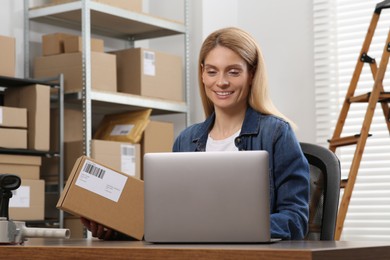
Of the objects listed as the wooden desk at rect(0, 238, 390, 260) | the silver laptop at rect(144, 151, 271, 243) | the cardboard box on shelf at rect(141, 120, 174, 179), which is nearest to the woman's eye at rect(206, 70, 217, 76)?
the silver laptop at rect(144, 151, 271, 243)

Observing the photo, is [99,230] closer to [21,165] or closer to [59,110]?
[21,165]

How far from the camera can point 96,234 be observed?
69.9 inches

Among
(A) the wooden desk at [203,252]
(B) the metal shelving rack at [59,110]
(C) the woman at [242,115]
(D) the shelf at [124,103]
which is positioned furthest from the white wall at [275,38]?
(A) the wooden desk at [203,252]

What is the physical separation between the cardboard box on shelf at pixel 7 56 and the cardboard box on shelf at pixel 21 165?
38 cm

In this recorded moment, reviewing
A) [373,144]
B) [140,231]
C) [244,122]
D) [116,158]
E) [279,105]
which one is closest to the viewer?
[140,231]

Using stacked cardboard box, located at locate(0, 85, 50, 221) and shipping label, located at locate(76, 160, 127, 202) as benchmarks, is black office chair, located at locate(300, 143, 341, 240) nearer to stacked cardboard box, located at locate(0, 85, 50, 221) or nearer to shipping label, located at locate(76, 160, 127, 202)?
shipping label, located at locate(76, 160, 127, 202)

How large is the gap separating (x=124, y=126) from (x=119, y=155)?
266 millimetres

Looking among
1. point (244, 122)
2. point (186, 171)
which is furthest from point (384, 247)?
point (244, 122)

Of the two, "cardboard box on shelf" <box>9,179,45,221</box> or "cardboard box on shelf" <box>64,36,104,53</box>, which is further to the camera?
"cardboard box on shelf" <box>64,36,104,53</box>

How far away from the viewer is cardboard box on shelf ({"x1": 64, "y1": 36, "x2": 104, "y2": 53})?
3748 mm

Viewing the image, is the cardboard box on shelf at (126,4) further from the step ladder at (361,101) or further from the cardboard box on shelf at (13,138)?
the step ladder at (361,101)

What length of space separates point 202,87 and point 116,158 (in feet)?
5.51

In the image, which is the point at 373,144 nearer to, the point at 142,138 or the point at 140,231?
the point at 142,138

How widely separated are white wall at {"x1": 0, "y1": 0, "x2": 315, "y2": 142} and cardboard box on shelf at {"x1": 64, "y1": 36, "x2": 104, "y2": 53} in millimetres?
771
